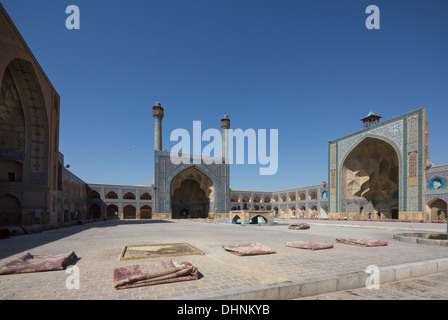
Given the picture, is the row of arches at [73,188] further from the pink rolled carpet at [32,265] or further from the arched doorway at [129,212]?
the pink rolled carpet at [32,265]

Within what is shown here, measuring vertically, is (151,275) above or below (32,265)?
above

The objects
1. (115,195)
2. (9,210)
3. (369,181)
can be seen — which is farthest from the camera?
(115,195)

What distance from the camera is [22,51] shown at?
49.6ft

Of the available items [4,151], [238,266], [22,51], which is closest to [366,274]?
[238,266]

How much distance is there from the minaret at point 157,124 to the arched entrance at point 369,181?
2611 centimetres

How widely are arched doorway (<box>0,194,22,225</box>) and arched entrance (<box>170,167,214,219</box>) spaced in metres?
25.7

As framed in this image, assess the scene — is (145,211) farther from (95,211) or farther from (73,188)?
(73,188)

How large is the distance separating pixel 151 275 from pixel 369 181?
1455 inches

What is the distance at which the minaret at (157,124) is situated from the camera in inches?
1464

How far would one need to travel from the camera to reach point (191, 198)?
4500cm

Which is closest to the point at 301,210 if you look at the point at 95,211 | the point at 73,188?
the point at 95,211

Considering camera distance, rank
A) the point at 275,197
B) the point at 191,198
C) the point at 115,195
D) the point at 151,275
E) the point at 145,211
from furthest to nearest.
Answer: the point at 275,197, the point at 191,198, the point at 145,211, the point at 115,195, the point at 151,275

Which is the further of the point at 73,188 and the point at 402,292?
→ the point at 73,188

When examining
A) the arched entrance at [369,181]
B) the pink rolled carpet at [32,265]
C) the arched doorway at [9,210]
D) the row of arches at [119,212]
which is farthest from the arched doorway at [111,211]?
the pink rolled carpet at [32,265]
